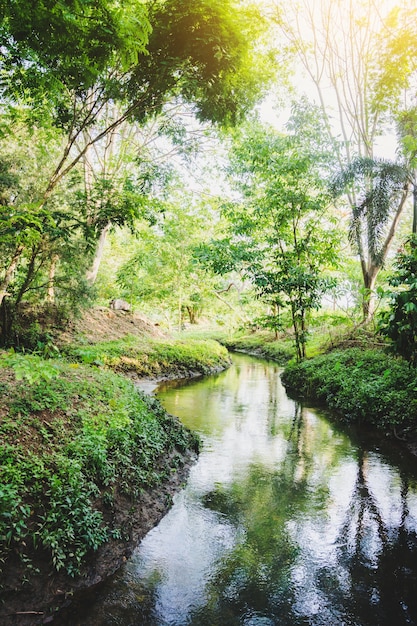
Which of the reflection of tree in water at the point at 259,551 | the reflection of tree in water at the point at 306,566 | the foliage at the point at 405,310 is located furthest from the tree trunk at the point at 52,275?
the foliage at the point at 405,310

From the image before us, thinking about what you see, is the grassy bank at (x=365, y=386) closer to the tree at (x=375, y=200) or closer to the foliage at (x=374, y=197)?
the tree at (x=375, y=200)

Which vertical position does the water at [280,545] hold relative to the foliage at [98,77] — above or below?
below

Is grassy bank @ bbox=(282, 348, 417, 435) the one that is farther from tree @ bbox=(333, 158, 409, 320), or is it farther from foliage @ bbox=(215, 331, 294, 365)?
foliage @ bbox=(215, 331, 294, 365)

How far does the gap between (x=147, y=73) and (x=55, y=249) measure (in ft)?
14.6

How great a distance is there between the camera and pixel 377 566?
4.57 m

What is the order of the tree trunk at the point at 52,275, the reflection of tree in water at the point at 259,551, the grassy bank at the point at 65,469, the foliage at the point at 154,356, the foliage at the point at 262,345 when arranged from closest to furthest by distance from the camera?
the grassy bank at the point at 65,469
the reflection of tree in water at the point at 259,551
the tree trunk at the point at 52,275
the foliage at the point at 154,356
the foliage at the point at 262,345

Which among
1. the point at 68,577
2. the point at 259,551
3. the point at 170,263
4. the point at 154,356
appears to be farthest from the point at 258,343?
the point at 68,577

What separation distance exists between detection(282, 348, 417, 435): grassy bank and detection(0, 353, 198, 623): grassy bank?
518 centimetres

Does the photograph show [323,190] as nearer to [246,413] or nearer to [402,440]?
[246,413]

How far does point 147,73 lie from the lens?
7.98 metres

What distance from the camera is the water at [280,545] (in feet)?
12.5

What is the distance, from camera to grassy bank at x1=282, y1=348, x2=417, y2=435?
906 centimetres

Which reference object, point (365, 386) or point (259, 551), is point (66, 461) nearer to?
point (259, 551)

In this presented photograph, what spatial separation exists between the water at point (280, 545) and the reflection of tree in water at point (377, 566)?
0.01m
